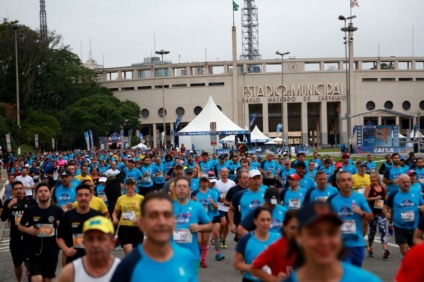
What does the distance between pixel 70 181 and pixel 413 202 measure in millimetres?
6183

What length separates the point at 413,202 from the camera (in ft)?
35.1

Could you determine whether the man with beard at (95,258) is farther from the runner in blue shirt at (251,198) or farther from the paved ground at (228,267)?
the paved ground at (228,267)

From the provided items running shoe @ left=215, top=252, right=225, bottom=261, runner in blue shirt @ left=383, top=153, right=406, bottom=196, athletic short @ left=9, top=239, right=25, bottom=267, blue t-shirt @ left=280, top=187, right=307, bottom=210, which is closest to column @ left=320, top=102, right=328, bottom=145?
runner in blue shirt @ left=383, top=153, right=406, bottom=196

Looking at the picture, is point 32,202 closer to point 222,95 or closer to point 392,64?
point 222,95

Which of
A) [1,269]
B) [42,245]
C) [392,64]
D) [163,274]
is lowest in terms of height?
[1,269]

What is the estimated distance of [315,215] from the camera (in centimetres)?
301

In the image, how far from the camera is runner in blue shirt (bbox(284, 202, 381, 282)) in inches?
117

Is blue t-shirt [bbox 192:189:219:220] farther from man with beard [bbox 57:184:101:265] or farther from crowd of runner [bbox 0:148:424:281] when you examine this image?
man with beard [bbox 57:184:101:265]

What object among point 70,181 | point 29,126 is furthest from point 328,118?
point 70,181

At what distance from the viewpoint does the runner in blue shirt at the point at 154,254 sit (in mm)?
3949

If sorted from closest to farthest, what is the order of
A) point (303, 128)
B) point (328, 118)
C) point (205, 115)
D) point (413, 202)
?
point (413, 202) → point (205, 115) → point (303, 128) → point (328, 118)

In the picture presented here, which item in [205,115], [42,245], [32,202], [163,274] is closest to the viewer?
[163,274]

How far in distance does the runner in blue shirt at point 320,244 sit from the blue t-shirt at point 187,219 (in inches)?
220

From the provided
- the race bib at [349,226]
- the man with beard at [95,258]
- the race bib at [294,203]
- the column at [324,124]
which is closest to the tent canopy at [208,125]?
the race bib at [294,203]
